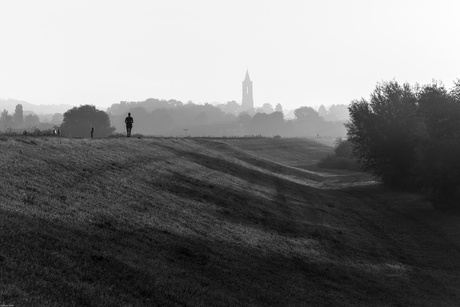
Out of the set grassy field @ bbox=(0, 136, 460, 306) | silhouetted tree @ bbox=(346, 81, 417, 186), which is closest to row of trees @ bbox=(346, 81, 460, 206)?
silhouetted tree @ bbox=(346, 81, 417, 186)

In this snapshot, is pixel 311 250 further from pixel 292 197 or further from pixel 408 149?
pixel 408 149

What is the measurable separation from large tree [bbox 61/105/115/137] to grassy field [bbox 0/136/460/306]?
270 ft

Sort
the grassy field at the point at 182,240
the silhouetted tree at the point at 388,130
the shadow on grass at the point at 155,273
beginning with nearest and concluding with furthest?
1. the shadow on grass at the point at 155,273
2. the grassy field at the point at 182,240
3. the silhouetted tree at the point at 388,130

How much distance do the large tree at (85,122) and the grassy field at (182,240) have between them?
8222 cm

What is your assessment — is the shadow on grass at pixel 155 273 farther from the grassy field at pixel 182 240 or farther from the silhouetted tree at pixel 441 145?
the silhouetted tree at pixel 441 145

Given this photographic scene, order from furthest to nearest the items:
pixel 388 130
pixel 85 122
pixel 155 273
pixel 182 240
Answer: pixel 85 122, pixel 388 130, pixel 182 240, pixel 155 273

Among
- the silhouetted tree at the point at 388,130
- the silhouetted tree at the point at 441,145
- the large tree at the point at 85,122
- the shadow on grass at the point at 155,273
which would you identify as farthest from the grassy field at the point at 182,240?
the large tree at the point at 85,122

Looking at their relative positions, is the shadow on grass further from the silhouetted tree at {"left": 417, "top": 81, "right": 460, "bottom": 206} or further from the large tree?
the large tree

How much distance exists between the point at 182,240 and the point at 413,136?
49.0 meters

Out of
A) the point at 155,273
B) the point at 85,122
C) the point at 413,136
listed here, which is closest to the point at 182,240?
the point at 155,273

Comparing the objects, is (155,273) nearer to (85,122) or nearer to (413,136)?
(413,136)

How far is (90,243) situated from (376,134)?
58600 mm

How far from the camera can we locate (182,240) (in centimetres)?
2281

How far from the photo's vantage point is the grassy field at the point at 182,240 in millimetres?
14219
